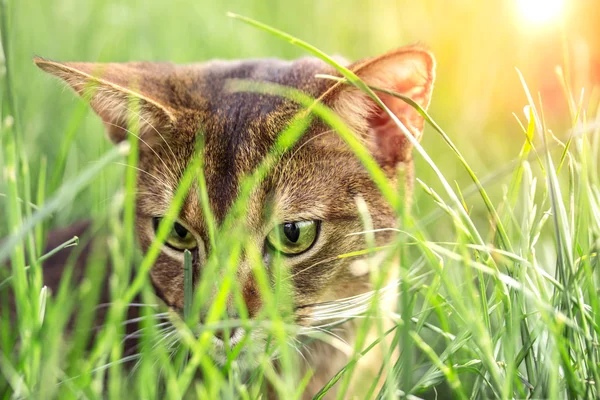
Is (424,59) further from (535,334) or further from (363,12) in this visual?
(363,12)

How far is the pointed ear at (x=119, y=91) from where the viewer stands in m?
1.42

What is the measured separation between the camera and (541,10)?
2369 mm

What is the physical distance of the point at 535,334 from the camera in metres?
1.13

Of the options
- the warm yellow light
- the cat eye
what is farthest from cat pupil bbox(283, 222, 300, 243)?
the warm yellow light

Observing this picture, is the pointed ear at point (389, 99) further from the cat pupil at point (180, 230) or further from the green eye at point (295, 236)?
the cat pupil at point (180, 230)

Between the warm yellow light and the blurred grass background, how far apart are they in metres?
0.11

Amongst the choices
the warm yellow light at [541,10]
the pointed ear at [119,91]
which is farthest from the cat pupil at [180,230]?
the warm yellow light at [541,10]

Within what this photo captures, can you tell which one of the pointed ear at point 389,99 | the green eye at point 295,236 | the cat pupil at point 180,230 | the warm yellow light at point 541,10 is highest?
the warm yellow light at point 541,10

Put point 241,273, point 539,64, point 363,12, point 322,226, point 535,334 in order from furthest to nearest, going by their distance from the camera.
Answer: point 363,12
point 539,64
point 322,226
point 241,273
point 535,334

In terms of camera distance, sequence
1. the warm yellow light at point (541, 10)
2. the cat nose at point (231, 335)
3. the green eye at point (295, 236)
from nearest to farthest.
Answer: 1. the cat nose at point (231, 335)
2. the green eye at point (295, 236)
3. the warm yellow light at point (541, 10)

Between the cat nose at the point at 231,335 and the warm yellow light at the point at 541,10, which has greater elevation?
the warm yellow light at the point at 541,10

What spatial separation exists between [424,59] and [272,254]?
59cm

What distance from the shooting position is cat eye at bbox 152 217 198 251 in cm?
155

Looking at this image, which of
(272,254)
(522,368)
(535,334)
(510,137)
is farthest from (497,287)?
(510,137)
